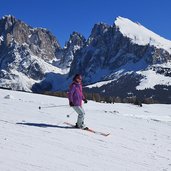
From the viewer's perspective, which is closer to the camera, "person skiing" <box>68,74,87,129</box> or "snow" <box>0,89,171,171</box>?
"snow" <box>0,89,171,171</box>

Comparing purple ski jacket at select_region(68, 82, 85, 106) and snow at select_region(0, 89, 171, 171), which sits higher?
purple ski jacket at select_region(68, 82, 85, 106)

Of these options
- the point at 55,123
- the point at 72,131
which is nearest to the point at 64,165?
the point at 72,131

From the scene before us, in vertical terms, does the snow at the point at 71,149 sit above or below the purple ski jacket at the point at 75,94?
below

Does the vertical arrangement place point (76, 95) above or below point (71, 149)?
above

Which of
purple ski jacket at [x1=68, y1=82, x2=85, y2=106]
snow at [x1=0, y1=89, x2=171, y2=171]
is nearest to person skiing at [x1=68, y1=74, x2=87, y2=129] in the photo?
purple ski jacket at [x1=68, y1=82, x2=85, y2=106]

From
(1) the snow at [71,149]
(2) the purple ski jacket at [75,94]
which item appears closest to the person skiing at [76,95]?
(2) the purple ski jacket at [75,94]

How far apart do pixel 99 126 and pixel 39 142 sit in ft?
27.3

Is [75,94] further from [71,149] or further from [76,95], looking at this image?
[71,149]

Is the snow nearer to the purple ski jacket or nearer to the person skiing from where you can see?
the person skiing

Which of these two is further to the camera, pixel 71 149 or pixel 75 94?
pixel 75 94

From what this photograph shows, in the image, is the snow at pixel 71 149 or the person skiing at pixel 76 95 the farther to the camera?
the person skiing at pixel 76 95

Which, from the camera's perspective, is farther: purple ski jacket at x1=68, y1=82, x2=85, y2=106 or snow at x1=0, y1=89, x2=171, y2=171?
purple ski jacket at x1=68, y1=82, x2=85, y2=106

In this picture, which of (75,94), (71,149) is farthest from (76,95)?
(71,149)

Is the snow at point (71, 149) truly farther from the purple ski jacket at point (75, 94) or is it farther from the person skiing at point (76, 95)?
the purple ski jacket at point (75, 94)
